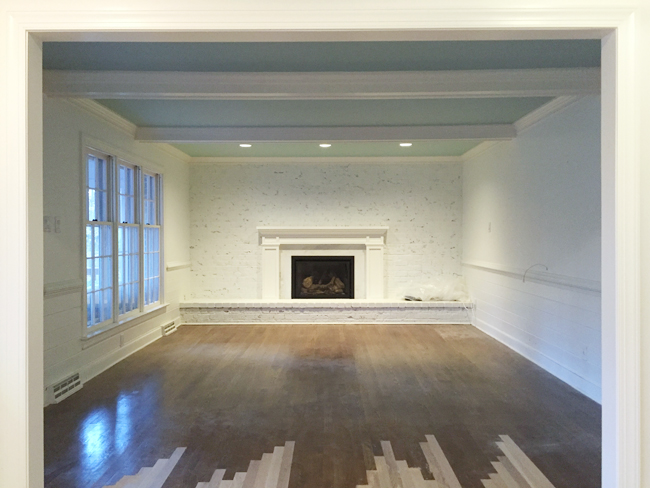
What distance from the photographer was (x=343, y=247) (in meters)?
8.73

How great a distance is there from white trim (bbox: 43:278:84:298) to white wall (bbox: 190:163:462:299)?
3.87 meters

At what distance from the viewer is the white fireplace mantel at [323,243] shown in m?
8.59

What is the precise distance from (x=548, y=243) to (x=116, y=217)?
4704 mm

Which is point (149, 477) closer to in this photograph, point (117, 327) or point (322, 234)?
point (117, 327)

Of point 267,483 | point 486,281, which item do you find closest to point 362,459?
point 267,483

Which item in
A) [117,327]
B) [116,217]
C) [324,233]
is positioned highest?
[116,217]

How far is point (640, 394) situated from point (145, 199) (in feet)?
20.5

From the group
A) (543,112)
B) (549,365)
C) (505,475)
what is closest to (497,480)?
(505,475)

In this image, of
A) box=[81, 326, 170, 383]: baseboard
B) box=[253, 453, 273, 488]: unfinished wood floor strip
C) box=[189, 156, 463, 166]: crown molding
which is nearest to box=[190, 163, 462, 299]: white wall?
box=[189, 156, 463, 166]: crown molding

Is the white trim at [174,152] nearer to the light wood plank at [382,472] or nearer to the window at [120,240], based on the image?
the window at [120,240]

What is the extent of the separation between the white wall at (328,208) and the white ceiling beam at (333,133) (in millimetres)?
2489

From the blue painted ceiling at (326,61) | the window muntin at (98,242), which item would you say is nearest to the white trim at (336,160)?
the window muntin at (98,242)

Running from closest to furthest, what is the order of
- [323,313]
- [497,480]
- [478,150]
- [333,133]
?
[497,480], [333,133], [478,150], [323,313]

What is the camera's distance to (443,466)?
3.05 meters
